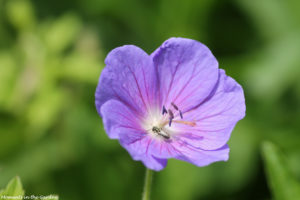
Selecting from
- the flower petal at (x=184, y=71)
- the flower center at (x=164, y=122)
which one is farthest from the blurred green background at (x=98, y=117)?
the flower petal at (x=184, y=71)

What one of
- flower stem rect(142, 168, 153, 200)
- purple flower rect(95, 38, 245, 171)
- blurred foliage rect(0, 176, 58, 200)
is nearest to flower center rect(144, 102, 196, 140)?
purple flower rect(95, 38, 245, 171)

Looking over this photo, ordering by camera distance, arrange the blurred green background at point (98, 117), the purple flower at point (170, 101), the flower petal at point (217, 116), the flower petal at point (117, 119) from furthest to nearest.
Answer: the blurred green background at point (98, 117) < the flower petal at point (217, 116) < the purple flower at point (170, 101) < the flower petal at point (117, 119)

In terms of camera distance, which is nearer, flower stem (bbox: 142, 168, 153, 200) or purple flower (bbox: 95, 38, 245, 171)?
flower stem (bbox: 142, 168, 153, 200)

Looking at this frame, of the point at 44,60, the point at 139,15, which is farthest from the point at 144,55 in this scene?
the point at 139,15

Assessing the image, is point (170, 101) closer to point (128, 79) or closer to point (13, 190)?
point (128, 79)

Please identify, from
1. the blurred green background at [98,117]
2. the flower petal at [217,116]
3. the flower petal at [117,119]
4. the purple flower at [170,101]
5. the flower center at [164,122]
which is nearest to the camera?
the flower petal at [117,119]

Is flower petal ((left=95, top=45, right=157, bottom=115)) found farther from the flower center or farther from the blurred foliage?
the blurred foliage

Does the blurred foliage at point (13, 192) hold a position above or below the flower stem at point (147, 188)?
above

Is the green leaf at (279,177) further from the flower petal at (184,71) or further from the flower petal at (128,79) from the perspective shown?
the flower petal at (128,79)

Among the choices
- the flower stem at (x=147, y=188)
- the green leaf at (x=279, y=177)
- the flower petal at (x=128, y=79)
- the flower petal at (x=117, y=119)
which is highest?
the flower petal at (x=128, y=79)
